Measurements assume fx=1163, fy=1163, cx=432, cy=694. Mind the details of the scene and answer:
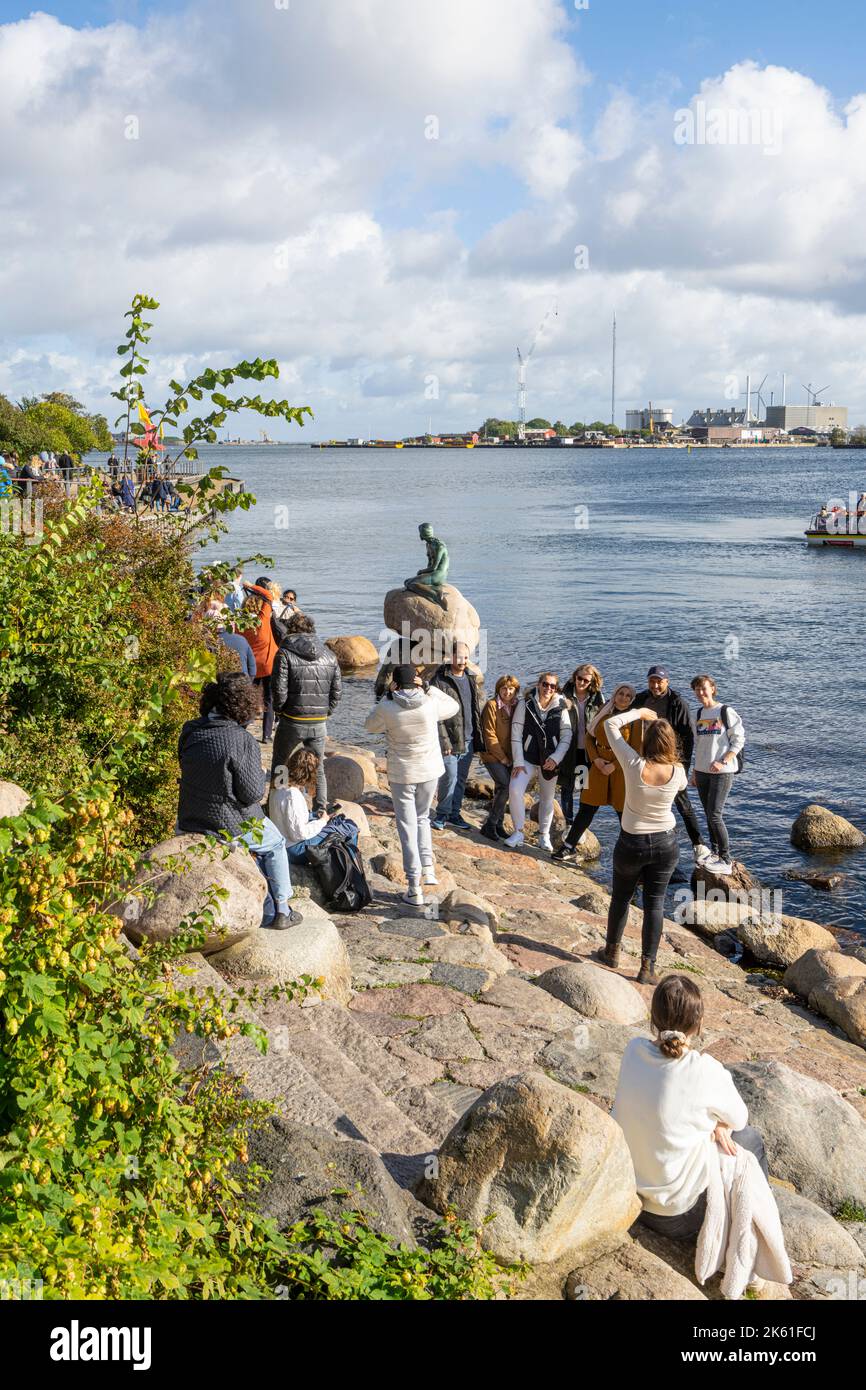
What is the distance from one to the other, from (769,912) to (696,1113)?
7432mm

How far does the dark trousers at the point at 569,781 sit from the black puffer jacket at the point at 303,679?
117 inches

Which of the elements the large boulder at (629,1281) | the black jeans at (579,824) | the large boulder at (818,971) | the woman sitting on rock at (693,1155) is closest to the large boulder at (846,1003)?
the large boulder at (818,971)

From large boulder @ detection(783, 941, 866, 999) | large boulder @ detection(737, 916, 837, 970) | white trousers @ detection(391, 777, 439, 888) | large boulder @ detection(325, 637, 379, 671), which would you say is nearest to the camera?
white trousers @ detection(391, 777, 439, 888)

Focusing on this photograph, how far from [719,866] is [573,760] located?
1.90 metres

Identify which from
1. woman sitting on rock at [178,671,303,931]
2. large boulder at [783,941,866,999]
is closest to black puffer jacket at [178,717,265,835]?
woman sitting on rock at [178,671,303,931]

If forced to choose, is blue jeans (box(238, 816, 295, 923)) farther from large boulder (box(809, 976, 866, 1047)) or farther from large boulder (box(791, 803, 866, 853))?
large boulder (box(791, 803, 866, 853))

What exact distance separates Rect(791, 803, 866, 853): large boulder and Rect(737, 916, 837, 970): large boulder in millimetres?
3237

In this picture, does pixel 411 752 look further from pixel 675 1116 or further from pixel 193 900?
pixel 675 1116

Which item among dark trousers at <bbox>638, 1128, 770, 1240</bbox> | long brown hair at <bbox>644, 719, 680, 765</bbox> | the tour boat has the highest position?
the tour boat

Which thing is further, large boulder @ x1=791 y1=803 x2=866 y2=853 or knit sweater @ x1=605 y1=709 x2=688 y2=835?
large boulder @ x1=791 y1=803 x2=866 y2=853

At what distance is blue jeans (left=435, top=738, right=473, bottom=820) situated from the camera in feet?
39.2

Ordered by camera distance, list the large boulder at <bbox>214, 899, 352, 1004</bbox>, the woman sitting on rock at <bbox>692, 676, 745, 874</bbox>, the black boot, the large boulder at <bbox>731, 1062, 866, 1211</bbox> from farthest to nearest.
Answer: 1. the woman sitting on rock at <bbox>692, 676, 745, 874</bbox>
2. the black boot
3. the large boulder at <bbox>214, 899, 352, 1004</bbox>
4. the large boulder at <bbox>731, 1062, 866, 1211</bbox>
